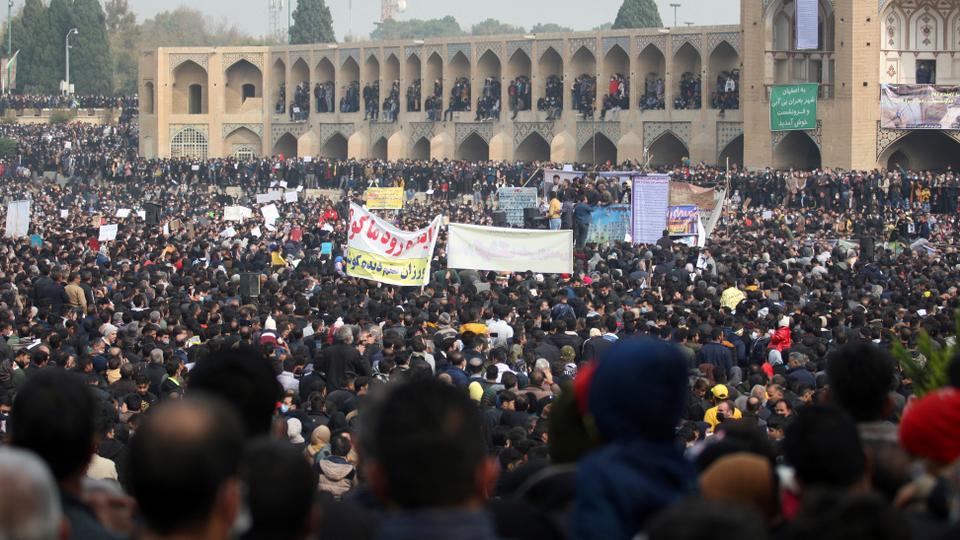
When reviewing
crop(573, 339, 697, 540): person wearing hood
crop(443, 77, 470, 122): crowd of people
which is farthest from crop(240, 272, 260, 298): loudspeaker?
crop(443, 77, 470, 122): crowd of people

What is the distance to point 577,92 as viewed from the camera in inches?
1599

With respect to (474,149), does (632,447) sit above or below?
below

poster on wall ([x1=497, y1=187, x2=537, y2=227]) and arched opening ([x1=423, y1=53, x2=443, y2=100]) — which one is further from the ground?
arched opening ([x1=423, y1=53, x2=443, y2=100])

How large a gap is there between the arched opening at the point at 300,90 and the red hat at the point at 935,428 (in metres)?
44.8

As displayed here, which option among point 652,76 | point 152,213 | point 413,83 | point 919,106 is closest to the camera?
point 152,213

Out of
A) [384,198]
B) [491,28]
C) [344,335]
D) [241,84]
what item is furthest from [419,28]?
[344,335]

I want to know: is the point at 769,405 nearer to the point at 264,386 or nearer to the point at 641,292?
the point at 264,386

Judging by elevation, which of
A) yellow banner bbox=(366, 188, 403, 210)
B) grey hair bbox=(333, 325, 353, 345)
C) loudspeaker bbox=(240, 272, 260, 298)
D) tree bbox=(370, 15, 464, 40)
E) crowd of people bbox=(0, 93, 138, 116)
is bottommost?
grey hair bbox=(333, 325, 353, 345)

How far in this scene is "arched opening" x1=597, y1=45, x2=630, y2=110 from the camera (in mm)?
39688

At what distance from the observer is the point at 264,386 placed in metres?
3.71

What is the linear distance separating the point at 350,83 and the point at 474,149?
5.53 metres

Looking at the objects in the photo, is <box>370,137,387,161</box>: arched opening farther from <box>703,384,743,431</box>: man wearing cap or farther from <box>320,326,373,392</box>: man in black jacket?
<box>703,384,743,431</box>: man wearing cap

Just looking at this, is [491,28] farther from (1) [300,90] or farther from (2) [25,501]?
(2) [25,501]

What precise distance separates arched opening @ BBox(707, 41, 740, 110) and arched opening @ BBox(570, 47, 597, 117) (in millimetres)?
3656
